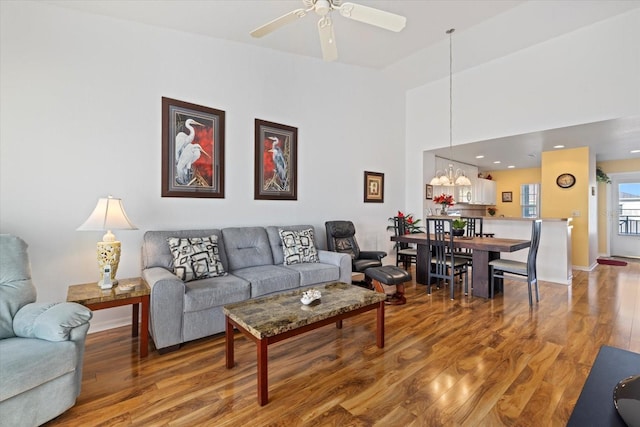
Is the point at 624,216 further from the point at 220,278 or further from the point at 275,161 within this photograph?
the point at 220,278

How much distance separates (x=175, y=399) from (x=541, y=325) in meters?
3.33

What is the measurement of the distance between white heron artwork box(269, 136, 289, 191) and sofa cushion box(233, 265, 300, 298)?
136 centimetres

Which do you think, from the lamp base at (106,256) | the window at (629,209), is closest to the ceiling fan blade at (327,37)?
the lamp base at (106,256)

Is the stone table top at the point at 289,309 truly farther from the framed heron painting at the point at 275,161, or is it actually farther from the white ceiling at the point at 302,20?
the white ceiling at the point at 302,20

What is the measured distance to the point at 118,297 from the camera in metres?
2.30

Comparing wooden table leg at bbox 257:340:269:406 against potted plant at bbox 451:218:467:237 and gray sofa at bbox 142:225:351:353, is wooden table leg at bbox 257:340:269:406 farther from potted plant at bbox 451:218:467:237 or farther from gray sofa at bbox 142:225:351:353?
potted plant at bbox 451:218:467:237

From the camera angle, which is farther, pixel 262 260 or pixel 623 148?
pixel 623 148

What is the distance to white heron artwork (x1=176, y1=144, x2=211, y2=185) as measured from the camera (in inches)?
132

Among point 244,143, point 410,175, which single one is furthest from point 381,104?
point 244,143

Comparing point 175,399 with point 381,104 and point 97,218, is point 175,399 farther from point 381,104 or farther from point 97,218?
point 381,104

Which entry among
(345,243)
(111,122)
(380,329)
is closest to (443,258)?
(345,243)

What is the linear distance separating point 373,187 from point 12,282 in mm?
4748

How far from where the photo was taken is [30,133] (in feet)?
8.53

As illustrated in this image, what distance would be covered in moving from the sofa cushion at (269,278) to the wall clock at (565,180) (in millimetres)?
5821
